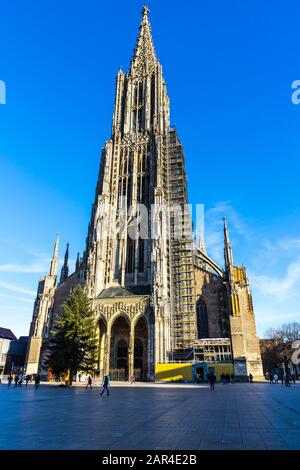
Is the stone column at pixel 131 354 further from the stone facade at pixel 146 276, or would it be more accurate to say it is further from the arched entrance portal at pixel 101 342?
the arched entrance portal at pixel 101 342

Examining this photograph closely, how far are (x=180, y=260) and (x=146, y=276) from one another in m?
4.78

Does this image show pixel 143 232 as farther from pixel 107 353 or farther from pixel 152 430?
pixel 152 430

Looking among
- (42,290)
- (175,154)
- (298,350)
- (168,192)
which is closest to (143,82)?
(175,154)

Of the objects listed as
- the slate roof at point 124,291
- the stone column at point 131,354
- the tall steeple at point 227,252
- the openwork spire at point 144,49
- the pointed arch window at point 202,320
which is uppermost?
the openwork spire at point 144,49

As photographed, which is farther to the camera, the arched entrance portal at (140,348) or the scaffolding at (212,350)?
the arched entrance portal at (140,348)

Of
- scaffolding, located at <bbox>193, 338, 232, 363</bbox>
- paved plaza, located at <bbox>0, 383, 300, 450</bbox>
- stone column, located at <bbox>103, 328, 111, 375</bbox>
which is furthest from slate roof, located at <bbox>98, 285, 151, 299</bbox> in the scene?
paved plaza, located at <bbox>0, 383, 300, 450</bbox>

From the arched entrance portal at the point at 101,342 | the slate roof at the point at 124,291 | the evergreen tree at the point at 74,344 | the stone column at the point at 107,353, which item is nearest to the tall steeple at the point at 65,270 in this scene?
the slate roof at the point at 124,291

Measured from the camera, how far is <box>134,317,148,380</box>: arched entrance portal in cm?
3541

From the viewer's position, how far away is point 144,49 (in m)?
59.5

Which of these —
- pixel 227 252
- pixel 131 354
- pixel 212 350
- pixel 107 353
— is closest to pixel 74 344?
pixel 131 354

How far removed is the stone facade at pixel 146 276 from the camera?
114ft

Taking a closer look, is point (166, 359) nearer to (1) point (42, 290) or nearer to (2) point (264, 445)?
(1) point (42, 290)

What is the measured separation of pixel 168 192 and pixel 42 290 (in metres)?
22.0

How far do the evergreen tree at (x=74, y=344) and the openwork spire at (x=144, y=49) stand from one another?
4654cm
